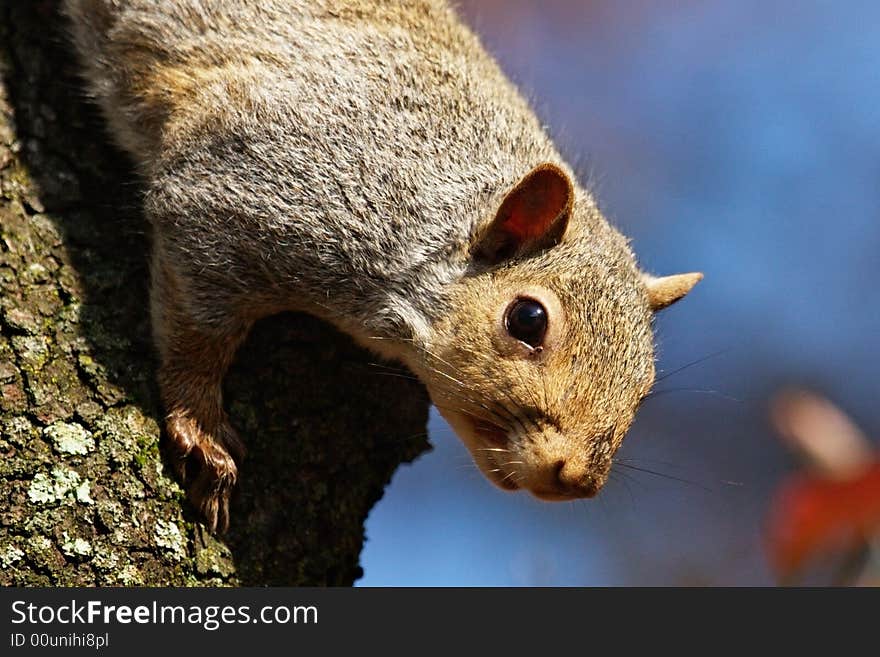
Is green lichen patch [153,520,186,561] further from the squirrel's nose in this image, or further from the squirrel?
the squirrel's nose

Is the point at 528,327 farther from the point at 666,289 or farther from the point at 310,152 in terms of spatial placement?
the point at 310,152

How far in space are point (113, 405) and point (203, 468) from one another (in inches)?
16.4

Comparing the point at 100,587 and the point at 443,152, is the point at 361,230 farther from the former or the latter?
the point at 100,587

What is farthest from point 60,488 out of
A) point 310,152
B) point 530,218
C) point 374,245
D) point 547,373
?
point 530,218

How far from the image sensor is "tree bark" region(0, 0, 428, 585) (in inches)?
142

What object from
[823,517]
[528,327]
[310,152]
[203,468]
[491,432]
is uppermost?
[310,152]

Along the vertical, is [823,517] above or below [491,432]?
below

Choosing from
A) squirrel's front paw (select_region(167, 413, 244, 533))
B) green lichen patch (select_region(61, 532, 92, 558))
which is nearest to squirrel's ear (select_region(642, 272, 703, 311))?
squirrel's front paw (select_region(167, 413, 244, 533))

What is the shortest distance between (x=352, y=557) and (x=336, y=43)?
2.31m

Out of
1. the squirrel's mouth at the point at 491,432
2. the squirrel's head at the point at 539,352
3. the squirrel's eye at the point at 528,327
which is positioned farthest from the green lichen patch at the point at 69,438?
the squirrel's eye at the point at 528,327

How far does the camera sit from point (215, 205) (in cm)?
433

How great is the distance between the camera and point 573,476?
3910mm
